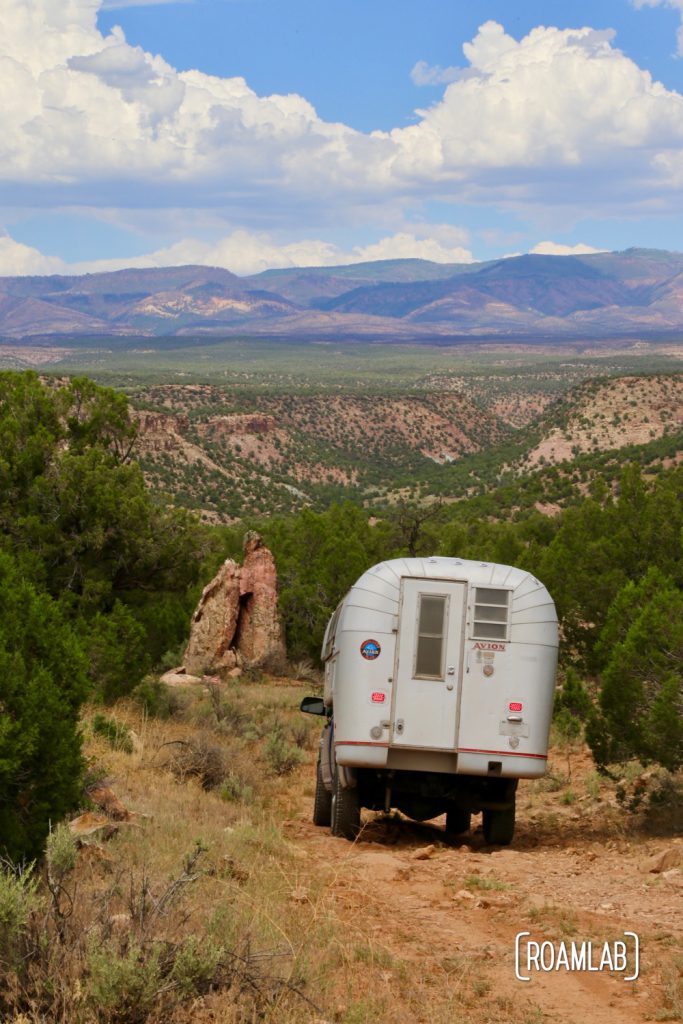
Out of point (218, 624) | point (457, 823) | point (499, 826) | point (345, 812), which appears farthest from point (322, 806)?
point (218, 624)

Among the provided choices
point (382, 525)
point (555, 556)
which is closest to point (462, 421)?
point (382, 525)

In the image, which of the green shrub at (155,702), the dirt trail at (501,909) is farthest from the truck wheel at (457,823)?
the green shrub at (155,702)

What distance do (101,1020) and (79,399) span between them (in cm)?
1616

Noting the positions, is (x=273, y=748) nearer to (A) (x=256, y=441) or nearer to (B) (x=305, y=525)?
(B) (x=305, y=525)

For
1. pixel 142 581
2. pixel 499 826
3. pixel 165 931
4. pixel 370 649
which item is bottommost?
pixel 499 826

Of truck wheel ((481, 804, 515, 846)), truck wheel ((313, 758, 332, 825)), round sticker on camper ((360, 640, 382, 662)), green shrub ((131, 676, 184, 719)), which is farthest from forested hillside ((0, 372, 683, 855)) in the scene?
truck wheel ((313, 758, 332, 825))

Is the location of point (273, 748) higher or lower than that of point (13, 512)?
lower

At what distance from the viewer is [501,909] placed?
28.2ft

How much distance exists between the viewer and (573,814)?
1404 cm

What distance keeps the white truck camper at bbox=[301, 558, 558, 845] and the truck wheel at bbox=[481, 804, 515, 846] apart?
0.90 m

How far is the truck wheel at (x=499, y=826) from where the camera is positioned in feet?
38.7

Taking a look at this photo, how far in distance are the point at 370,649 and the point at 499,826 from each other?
2.55 metres

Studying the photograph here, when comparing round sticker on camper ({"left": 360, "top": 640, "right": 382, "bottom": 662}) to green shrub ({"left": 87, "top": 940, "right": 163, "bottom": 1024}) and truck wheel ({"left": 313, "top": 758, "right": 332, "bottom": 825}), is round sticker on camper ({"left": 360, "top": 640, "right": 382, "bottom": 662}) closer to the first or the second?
truck wheel ({"left": 313, "top": 758, "right": 332, "bottom": 825})

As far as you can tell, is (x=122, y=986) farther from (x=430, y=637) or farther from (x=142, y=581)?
(x=142, y=581)
